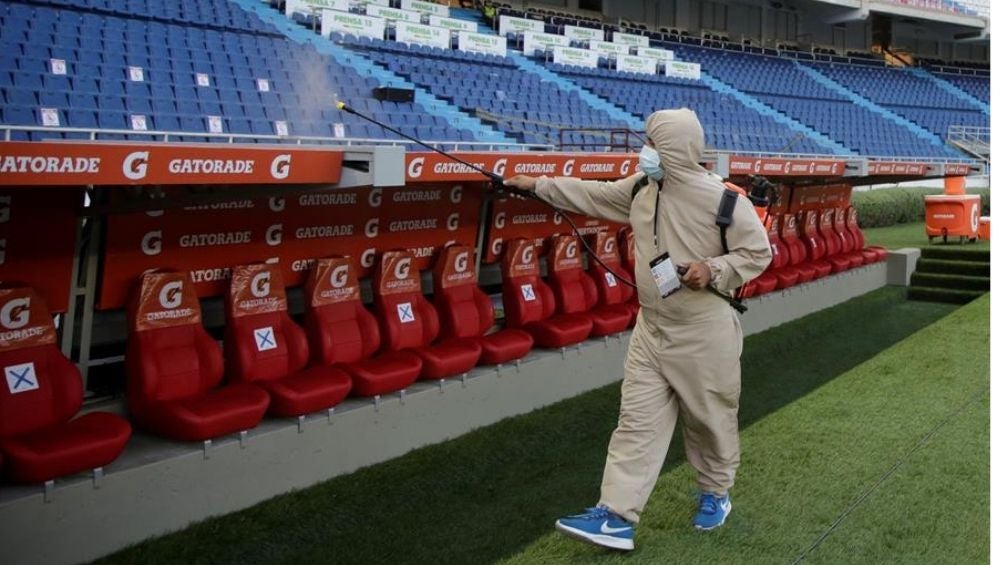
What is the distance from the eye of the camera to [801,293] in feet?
34.4

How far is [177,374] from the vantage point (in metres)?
4.47

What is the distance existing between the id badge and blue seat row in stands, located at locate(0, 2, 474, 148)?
5.40m

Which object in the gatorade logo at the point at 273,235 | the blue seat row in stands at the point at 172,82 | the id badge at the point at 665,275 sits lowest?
the gatorade logo at the point at 273,235

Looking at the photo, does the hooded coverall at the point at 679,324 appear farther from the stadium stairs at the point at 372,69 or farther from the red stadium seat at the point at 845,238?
the red stadium seat at the point at 845,238

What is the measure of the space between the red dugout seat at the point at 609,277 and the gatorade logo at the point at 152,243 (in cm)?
369

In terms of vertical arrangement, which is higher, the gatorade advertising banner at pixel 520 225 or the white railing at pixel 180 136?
the white railing at pixel 180 136

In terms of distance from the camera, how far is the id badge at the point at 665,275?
3.12m

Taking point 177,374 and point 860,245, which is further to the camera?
point 860,245

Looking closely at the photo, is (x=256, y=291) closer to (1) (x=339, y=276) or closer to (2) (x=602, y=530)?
(1) (x=339, y=276)

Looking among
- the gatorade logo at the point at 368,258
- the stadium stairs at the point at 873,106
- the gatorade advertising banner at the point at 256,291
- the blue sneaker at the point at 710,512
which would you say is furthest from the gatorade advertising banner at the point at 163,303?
the stadium stairs at the point at 873,106

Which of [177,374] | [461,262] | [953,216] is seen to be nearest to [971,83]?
[953,216]

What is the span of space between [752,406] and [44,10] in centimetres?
761

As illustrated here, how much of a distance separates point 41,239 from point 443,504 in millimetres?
2313

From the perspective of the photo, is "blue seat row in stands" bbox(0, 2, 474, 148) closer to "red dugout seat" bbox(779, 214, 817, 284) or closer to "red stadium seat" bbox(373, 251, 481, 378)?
"red stadium seat" bbox(373, 251, 481, 378)
